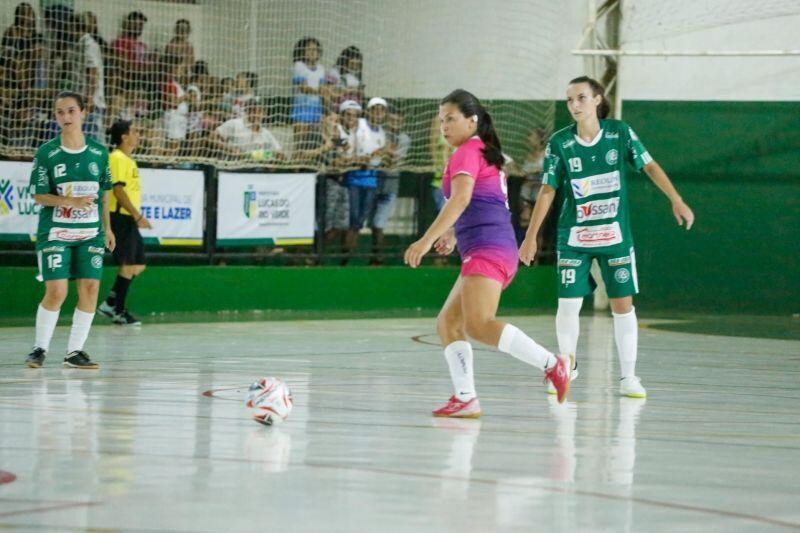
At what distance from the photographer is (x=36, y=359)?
9633mm

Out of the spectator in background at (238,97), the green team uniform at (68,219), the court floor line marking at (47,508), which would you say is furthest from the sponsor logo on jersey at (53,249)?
the spectator in background at (238,97)

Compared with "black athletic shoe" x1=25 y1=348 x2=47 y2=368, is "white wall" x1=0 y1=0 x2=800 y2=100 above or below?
above

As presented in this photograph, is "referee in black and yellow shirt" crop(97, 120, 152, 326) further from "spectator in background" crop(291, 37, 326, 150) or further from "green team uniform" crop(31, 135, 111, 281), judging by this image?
"green team uniform" crop(31, 135, 111, 281)

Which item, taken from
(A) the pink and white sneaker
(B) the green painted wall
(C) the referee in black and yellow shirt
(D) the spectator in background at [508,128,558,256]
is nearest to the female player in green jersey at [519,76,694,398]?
(A) the pink and white sneaker

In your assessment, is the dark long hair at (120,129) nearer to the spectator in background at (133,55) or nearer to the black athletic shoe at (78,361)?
the spectator in background at (133,55)

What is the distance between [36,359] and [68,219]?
1031mm

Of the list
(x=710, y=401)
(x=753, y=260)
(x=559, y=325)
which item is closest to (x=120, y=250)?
(x=559, y=325)

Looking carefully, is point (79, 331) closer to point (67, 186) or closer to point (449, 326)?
point (67, 186)

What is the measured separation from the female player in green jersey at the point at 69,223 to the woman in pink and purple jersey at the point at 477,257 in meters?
3.36

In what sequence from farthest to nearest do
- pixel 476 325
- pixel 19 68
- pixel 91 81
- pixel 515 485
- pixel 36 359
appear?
1. pixel 91 81
2. pixel 19 68
3. pixel 36 359
4. pixel 476 325
5. pixel 515 485

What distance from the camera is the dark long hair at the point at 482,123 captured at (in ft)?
24.0

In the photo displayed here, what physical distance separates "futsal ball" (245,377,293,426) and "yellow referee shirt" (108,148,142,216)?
7000mm

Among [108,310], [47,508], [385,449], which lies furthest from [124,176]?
[47,508]

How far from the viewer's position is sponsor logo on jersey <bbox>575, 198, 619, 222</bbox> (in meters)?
8.79
